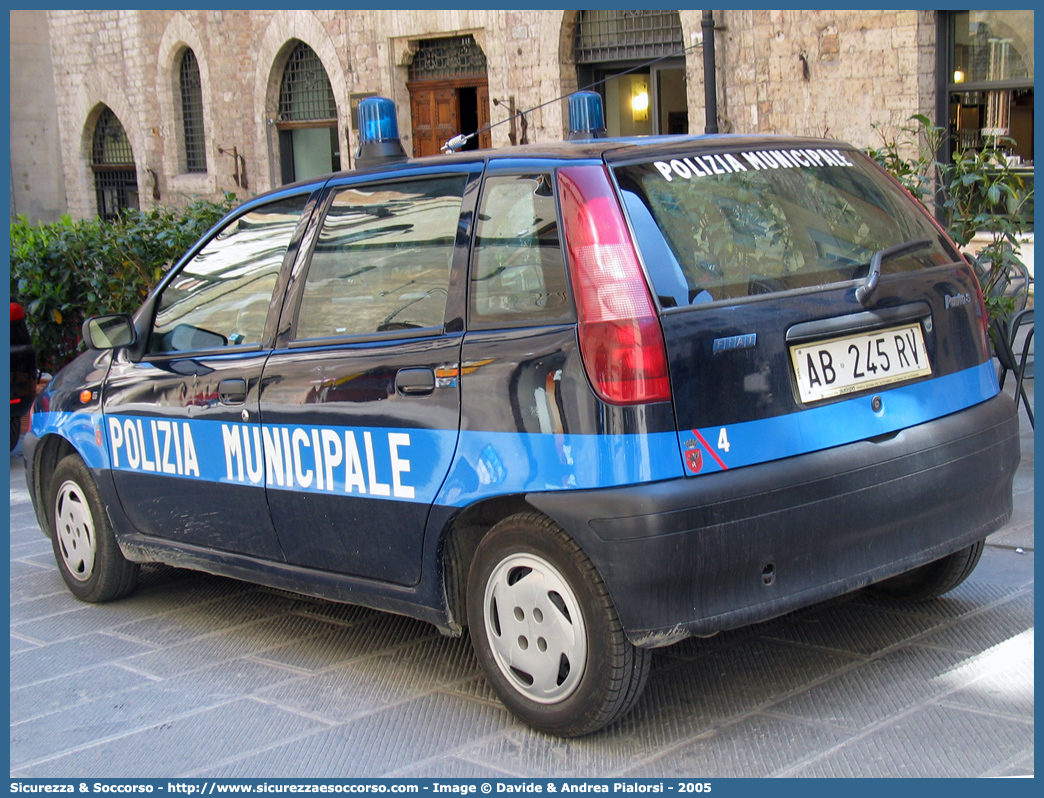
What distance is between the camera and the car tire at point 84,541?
5.14 metres

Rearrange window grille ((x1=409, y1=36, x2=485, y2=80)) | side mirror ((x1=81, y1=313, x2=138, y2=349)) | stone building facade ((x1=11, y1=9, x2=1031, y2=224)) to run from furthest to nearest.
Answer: window grille ((x1=409, y1=36, x2=485, y2=80))
stone building facade ((x1=11, y1=9, x2=1031, y2=224))
side mirror ((x1=81, y1=313, x2=138, y2=349))

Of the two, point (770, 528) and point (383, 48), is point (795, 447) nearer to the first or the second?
point (770, 528)

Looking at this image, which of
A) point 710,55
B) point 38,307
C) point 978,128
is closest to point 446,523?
point 38,307

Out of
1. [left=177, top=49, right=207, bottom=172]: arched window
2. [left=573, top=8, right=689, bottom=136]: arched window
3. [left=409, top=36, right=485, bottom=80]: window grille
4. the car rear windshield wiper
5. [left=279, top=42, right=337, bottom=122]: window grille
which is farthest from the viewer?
[left=177, top=49, right=207, bottom=172]: arched window

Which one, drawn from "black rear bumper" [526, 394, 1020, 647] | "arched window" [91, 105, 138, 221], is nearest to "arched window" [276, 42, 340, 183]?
"arched window" [91, 105, 138, 221]

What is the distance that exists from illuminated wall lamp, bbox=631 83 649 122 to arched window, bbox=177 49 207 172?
8.57m

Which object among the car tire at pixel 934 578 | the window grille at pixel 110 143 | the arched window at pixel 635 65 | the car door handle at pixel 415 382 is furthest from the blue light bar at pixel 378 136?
the window grille at pixel 110 143

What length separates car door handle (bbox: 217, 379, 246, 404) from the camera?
4281mm

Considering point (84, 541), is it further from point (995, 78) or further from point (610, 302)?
point (995, 78)

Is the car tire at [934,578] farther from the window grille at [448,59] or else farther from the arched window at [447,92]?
the window grille at [448,59]

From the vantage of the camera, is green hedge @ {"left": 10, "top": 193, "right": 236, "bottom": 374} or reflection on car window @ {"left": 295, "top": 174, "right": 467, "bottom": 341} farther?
green hedge @ {"left": 10, "top": 193, "right": 236, "bottom": 374}

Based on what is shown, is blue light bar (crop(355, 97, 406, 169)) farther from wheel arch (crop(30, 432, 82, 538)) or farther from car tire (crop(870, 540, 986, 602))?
car tire (crop(870, 540, 986, 602))

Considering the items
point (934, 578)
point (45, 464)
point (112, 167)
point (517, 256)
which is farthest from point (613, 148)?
point (112, 167)

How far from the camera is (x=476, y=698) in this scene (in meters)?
3.89
